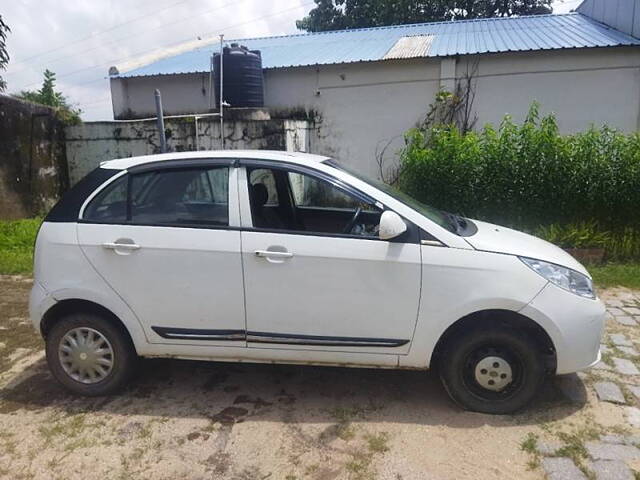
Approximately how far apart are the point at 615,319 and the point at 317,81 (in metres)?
8.70

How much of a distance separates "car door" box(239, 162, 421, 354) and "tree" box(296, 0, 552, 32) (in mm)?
22047

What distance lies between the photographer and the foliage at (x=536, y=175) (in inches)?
248

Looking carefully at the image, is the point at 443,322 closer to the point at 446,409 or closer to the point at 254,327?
the point at 446,409

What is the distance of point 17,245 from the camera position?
7871 millimetres

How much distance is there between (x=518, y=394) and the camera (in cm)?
310

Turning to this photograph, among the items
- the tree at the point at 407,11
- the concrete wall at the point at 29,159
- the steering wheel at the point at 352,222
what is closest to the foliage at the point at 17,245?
the concrete wall at the point at 29,159

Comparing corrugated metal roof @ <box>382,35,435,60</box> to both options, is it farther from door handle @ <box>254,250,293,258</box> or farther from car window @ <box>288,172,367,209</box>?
door handle @ <box>254,250,293,258</box>

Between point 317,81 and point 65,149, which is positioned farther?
point 317,81

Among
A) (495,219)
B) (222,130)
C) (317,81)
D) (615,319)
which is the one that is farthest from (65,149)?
(615,319)

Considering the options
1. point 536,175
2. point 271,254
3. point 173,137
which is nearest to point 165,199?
point 271,254

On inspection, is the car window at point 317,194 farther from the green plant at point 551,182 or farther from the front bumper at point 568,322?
the green plant at point 551,182

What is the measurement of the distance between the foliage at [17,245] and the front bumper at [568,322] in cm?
669

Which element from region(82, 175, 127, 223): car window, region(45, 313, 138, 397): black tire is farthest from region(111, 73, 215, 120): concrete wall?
region(45, 313, 138, 397): black tire

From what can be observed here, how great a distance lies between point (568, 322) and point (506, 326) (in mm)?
356
